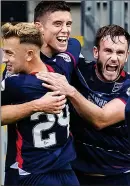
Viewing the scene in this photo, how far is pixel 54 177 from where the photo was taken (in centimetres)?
344

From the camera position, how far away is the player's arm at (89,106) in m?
3.37

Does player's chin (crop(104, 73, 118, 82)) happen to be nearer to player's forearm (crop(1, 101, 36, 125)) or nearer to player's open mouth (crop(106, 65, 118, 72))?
player's open mouth (crop(106, 65, 118, 72))

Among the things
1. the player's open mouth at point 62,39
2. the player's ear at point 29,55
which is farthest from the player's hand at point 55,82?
the player's open mouth at point 62,39

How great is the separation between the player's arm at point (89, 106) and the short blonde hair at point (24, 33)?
0.22m

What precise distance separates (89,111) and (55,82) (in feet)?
1.12

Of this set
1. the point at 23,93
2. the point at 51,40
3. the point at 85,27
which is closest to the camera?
the point at 23,93

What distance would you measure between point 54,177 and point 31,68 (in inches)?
26.2

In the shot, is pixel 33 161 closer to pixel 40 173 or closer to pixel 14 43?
pixel 40 173

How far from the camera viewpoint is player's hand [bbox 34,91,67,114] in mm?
3312

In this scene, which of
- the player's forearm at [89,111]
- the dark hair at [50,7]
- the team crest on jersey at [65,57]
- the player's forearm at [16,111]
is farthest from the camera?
the dark hair at [50,7]

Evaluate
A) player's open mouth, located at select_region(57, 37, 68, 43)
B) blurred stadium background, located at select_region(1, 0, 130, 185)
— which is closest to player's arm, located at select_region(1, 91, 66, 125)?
player's open mouth, located at select_region(57, 37, 68, 43)

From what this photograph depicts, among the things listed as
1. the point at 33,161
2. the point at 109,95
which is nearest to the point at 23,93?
the point at 33,161

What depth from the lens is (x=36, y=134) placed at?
3373 millimetres

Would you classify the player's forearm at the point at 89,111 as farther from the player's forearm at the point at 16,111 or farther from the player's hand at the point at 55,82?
the player's forearm at the point at 16,111
